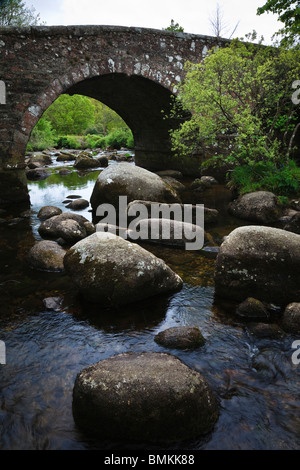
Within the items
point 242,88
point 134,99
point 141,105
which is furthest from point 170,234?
point 141,105

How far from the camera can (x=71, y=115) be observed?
45344 millimetres

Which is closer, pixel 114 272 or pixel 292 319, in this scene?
pixel 292 319

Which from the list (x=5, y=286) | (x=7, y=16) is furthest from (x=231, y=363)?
(x=7, y=16)

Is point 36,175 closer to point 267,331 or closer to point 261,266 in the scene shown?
point 261,266

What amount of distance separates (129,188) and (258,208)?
3367 millimetres

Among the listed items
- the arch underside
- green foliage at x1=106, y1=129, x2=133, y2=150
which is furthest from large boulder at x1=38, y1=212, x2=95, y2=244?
green foliage at x1=106, y1=129, x2=133, y2=150

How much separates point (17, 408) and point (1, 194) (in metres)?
7.87

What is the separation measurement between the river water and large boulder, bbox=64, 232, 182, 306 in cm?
18

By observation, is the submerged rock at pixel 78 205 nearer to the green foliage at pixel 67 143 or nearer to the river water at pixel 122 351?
the river water at pixel 122 351

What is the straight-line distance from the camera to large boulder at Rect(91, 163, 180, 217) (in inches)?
349

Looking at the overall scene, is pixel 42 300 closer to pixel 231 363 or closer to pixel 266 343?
pixel 231 363

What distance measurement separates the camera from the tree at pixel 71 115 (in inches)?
1699

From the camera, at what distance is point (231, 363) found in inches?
132

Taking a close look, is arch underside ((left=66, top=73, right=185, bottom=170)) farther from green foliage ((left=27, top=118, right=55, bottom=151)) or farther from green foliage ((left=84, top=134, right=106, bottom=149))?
green foliage ((left=84, top=134, right=106, bottom=149))
